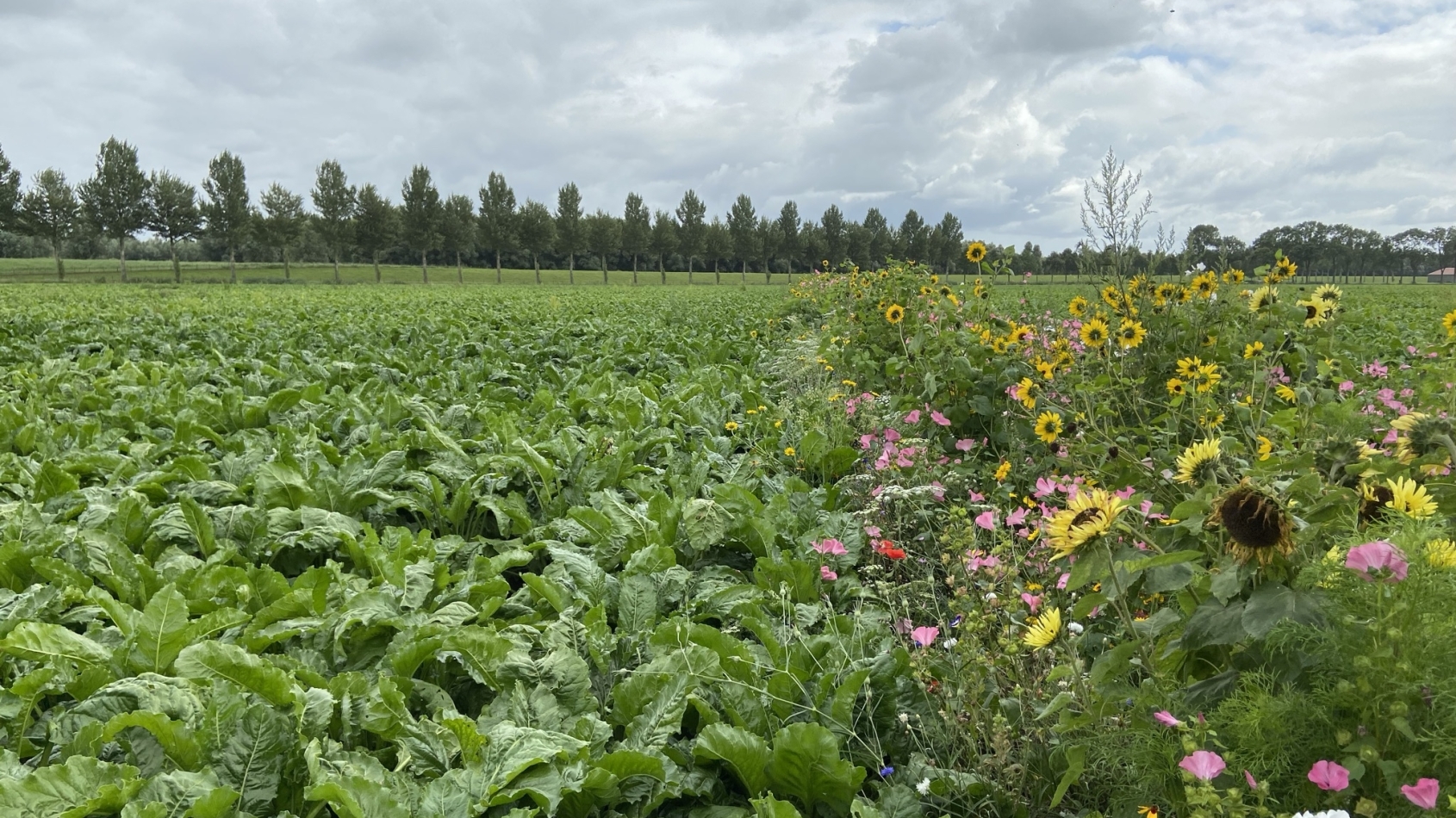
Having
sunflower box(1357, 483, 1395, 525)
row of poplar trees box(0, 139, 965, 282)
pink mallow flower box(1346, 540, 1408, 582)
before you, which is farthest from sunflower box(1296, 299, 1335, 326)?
row of poplar trees box(0, 139, 965, 282)

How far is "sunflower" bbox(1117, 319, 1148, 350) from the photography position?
12.6ft

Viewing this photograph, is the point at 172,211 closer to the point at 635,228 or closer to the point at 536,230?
the point at 536,230

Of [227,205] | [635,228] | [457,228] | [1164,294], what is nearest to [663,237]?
[635,228]

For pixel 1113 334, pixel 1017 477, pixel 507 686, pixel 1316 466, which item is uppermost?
pixel 1113 334

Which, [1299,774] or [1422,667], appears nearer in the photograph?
[1422,667]

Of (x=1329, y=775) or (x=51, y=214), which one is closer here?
(x=1329, y=775)

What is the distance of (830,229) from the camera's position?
78375mm

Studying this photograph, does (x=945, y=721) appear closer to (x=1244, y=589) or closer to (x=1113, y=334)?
(x=1244, y=589)

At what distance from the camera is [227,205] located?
53719 millimetres

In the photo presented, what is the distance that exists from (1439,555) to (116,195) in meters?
63.3

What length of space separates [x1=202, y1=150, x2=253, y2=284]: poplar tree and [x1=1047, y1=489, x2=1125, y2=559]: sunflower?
61.8m

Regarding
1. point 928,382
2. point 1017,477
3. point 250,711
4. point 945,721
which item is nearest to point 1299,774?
point 945,721

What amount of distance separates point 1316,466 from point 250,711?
2549 mm

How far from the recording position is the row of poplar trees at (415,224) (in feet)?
161
